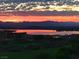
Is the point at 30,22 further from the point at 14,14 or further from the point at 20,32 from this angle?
the point at 14,14

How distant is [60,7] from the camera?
2.81 m

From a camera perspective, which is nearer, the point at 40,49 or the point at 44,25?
the point at 44,25

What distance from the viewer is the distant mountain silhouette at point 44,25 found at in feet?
6.61

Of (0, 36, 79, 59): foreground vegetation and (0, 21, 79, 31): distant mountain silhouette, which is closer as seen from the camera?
(0, 21, 79, 31): distant mountain silhouette

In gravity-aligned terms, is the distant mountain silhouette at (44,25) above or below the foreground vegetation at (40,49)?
above

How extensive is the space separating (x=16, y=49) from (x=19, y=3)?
31.1 inches

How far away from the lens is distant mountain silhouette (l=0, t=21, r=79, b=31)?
6.61 feet

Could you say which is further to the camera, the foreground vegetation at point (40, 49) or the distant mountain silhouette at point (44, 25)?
the foreground vegetation at point (40, 49)

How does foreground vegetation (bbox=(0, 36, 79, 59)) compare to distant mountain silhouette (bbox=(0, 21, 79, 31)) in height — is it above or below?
below

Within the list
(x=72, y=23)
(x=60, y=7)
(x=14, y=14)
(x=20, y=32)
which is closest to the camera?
(x=72, y=23)

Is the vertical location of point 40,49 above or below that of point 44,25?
below

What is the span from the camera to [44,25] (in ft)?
6.67

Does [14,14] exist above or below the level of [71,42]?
above

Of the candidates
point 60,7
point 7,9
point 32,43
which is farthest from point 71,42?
point 7,9
